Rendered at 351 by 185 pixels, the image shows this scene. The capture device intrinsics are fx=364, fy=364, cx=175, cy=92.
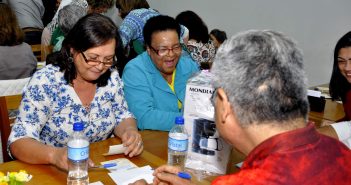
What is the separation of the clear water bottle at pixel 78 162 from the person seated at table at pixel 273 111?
0.60m

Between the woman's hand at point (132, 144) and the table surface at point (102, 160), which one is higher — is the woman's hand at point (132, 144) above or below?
above

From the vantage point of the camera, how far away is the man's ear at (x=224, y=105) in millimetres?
901

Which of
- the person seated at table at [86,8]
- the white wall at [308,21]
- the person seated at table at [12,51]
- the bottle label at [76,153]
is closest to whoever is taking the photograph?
the bottle label at [76,153]

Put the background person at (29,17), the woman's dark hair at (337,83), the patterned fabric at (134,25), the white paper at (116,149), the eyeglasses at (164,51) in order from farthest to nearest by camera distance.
A: the background person at (29,17) → the patterned fabric at (134,25) → the woman's dark hair at (337,83) → the eyeglasses at (164,51) → the white paper at (116,149)

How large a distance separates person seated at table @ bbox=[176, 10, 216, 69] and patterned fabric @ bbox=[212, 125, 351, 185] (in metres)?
3.18

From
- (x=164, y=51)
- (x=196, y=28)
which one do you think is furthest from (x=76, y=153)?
(x=196, y=28)

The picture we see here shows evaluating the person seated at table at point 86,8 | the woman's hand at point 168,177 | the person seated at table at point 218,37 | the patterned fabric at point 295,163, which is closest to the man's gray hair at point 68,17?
the person seated at table at point 86,8

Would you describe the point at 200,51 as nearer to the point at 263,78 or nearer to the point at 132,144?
the point at 132,144

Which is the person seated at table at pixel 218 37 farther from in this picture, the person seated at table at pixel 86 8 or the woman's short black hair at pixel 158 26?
the woman's short black hair at pixel 158 26

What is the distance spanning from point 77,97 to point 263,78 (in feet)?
3.78

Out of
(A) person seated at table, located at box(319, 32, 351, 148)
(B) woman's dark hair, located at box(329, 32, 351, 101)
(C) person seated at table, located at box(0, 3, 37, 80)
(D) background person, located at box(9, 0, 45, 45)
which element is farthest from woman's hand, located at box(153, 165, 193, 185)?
(D) background person, located at box(9, 0, 45, 45)

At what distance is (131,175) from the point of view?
1.43 metres

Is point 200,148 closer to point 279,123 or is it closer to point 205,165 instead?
point 205,165

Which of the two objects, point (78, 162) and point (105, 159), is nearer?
point (78, 162)
